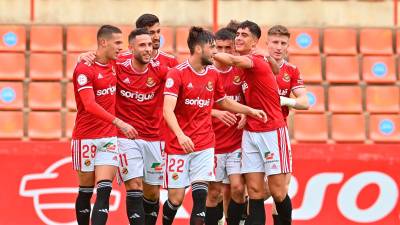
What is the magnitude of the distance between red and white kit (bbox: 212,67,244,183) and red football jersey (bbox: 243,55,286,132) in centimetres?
29

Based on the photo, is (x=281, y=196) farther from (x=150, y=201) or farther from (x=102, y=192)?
(x=102, y=192)

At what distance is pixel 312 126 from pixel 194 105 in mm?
5043

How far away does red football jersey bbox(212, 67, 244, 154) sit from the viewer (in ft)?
33.8

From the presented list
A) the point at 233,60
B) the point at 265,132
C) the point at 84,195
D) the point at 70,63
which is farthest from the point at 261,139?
the point at 70,63

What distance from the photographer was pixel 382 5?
627 inches

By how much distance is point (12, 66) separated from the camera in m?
14.8

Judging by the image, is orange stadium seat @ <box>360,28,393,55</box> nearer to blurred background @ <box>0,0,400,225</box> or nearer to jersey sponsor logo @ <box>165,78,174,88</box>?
blurred background @ <box>0,0,400,225</box>

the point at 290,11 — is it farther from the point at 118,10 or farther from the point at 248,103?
the point at 248,103

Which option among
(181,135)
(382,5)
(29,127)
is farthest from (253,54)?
(382,5)

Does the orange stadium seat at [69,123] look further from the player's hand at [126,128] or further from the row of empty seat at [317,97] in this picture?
the player's hand at [126,128]

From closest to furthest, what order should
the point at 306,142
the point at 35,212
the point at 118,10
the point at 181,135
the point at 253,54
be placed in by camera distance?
the point at 181,135
the point at 253,54
the point at 35,212
the point at 306,142
the point at 118,10

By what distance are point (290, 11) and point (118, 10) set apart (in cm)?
256

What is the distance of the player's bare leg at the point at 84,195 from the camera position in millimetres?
9930

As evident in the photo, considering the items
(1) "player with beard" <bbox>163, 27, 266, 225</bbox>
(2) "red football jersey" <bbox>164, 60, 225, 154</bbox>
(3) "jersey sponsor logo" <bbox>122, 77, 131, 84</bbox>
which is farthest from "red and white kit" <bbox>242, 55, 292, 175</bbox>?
(3) "jersey sponsor logo" <bbox>122, 77, 131, 84</bbox>
